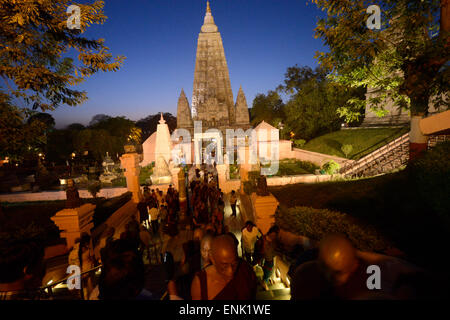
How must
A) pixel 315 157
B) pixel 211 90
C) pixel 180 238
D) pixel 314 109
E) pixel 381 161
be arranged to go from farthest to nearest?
pixel 211 90, pixel 314 109, pixel 315 157, pixel 381 161, pixel 180 238

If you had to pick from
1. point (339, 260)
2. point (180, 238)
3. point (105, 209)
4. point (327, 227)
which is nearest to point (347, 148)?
point (327, 227)

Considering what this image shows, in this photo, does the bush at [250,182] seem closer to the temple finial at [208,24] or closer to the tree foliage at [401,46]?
the tree foliage at [401,46]

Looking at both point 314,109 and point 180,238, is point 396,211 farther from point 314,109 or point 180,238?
point 314,109

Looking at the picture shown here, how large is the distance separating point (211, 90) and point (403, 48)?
3134 centimetres

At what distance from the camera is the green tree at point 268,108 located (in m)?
47.8

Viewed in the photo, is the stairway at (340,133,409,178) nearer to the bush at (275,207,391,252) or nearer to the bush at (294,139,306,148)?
the bush at (275,207,391,252)

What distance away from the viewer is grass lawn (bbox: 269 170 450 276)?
3877 mm

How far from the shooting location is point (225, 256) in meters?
1.95

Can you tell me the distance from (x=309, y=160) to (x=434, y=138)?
13.0 m

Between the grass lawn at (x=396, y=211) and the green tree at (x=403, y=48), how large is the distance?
2210 mm

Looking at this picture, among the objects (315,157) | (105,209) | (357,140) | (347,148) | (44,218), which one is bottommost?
(44,218)
